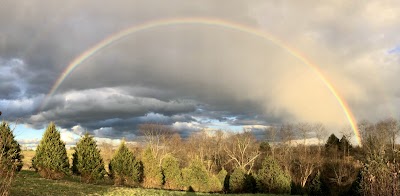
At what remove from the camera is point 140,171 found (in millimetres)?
30688

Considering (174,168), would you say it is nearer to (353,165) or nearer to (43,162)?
(43,162)

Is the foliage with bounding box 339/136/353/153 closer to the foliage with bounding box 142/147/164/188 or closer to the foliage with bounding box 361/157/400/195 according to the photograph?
the foliage with bounding box 142/147/164/188

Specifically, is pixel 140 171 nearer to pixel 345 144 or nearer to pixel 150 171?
pixel 150 171

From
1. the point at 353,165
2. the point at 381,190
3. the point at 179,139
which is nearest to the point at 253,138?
the point at 179,139

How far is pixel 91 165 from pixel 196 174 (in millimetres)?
10746

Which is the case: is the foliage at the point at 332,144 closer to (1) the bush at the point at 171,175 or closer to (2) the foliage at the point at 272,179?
(2) the foliage at the point at 272,179

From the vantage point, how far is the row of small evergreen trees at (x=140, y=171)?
24375 millimetres

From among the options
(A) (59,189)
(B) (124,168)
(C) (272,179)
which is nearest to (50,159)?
(B) (124,168)

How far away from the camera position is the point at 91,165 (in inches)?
1012

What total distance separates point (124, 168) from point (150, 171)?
3.16 m

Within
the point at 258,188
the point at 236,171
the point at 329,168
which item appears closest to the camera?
the point at 258,188

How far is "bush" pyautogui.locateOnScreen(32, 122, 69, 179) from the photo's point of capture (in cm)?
2402

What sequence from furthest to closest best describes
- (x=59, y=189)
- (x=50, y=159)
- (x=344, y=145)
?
(x=344, y=145) → (x=50, y=159) → (x=59, y=189)

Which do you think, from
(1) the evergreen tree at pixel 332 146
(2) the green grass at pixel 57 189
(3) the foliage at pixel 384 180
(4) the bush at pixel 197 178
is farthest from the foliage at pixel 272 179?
(1) the evergreen tree at pixel 332 146
